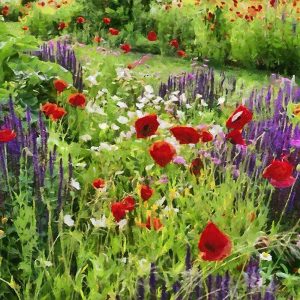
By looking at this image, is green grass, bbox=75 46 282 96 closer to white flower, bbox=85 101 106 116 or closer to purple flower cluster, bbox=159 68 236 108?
purple flower cluster, bbox=159 68 236 108

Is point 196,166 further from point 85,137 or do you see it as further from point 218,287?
point 218,287

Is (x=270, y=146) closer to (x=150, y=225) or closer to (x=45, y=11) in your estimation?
(x=150, y=225)

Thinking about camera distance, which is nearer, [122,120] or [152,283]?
[152,283]

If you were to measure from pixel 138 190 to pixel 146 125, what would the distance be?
0.28 m

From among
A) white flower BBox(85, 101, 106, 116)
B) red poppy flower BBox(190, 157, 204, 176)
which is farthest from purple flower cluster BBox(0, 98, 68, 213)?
white flower BBox(85, 101, 106, 116)

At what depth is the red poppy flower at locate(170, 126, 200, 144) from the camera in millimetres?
2836

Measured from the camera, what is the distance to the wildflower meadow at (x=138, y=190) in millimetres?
2561

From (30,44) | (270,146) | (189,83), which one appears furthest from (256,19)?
(270,146)

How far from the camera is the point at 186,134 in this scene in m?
2.85

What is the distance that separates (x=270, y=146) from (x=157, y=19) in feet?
24.5

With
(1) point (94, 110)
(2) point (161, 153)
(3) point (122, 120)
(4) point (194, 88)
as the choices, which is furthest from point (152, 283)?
(4) point (194, 88)

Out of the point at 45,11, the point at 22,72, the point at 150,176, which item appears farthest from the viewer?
the point at 45,11

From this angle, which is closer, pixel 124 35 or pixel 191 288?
pixel 191 288

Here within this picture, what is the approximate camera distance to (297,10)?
9.80 meters
